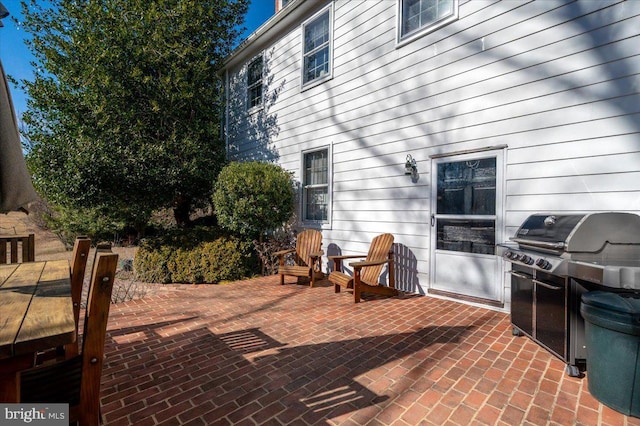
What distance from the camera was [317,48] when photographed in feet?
20.7

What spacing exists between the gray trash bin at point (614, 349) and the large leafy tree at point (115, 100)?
728cm

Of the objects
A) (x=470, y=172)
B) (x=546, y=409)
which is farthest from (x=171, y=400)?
(x=470, y=172)

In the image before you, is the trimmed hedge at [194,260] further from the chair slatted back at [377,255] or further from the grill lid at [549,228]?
the grill lid at [549,228]

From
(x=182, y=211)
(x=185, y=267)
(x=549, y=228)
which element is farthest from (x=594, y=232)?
(x=182, y=211)

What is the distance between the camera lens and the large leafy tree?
6.24 meters

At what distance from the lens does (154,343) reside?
2994 millimetres

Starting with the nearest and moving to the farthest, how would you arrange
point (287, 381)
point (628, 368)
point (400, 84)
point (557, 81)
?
1. point (628, 368)
2. point (287, 381)
3. point (557, 81)
4. point (400, 84)

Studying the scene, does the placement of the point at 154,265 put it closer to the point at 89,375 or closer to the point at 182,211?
the point at 182,211

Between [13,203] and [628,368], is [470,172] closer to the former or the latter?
[628,368]

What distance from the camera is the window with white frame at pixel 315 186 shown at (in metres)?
6.28

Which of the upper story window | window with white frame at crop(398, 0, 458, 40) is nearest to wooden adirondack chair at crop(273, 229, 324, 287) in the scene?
window with white frame at crop(398, 0, 458, 40)

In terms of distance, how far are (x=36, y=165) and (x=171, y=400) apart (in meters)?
6.71

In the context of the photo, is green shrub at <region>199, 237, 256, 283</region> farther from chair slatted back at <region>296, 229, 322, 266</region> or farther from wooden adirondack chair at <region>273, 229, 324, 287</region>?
chair slatted back at <region>296, 229, 322, 266</region>

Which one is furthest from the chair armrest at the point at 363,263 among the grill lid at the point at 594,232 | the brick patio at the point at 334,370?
the grill lid at the point at 594,232
